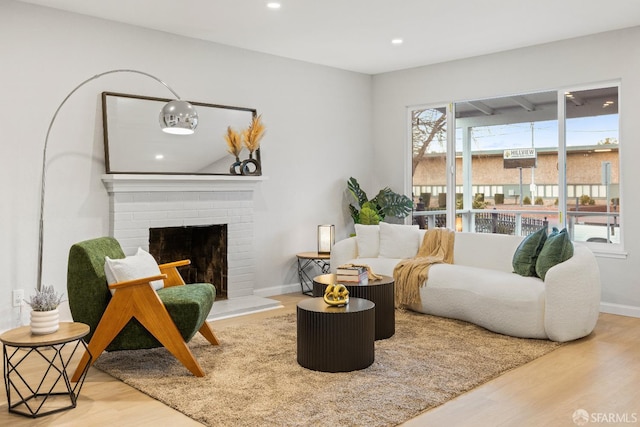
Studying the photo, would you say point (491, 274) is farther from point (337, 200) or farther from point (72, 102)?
point (72, 102)

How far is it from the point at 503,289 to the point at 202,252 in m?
3.01

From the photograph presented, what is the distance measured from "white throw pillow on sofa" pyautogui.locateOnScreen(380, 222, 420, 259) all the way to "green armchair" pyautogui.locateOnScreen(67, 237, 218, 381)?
2544mm

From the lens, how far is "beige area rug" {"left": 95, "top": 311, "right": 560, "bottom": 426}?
2875 millimetres

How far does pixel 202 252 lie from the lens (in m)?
5.90

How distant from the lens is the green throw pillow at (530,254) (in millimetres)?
4559

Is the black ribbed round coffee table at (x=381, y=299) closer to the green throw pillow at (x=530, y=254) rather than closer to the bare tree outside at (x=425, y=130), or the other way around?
the green throw pillow at (x=530, y=254)

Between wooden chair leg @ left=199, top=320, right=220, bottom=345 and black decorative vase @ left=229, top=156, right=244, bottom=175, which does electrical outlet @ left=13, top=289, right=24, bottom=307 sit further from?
black decorative vase @ left=229, top=156, right=244, bottom=175

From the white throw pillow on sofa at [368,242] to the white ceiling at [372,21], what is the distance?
6.20 ft

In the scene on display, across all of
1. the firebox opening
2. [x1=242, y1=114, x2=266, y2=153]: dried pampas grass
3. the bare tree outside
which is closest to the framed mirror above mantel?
[x1=242, y1=114, x2=266, y2=153]: dried pampas grass

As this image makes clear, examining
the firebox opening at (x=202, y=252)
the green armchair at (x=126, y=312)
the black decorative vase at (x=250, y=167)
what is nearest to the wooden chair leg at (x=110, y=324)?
the green armchair at (x=126, y=312)

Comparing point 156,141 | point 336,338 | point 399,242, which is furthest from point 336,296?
point 156,141

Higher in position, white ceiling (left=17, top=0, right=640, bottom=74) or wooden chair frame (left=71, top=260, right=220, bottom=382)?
white ceiling (left=17, top=0, right=640, bottom=74)

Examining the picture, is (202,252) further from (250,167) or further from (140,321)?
(140,321)

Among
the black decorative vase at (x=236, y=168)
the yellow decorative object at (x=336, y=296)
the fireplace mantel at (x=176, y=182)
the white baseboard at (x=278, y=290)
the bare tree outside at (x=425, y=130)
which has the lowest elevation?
the white baseboard at (x=278, y=290)
